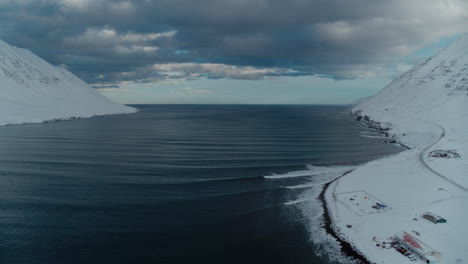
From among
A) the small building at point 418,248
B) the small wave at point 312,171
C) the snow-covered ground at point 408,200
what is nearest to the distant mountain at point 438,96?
the snow-covered ground at point 408,200

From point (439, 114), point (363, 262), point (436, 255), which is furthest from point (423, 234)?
point (439, 114)

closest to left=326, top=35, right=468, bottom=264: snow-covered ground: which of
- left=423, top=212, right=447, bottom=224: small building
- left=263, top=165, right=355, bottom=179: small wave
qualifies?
left=423, top=212, right=447, bottom=224: small building

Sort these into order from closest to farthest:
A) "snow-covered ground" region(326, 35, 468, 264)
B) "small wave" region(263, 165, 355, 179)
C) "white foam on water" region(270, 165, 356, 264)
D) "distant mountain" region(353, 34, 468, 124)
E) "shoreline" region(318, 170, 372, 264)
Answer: "shoreline" region(318, 170, 372, 264) < "white foam on water" region(270, 165, 356, 264) < "snow-covered ground" region(326, 35, 468, 264) < "small wave" region(263, 165, 355, 179) < "distant mountain" region(353, 34, 468, 124)

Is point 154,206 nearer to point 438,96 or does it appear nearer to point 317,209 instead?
point 317,209

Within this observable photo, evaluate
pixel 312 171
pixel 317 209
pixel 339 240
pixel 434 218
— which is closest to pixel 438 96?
pixel 312 171

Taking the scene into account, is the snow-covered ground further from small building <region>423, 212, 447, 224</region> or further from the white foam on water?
the white foam on water

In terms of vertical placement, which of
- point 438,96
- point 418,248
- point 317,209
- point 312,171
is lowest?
point 418,248

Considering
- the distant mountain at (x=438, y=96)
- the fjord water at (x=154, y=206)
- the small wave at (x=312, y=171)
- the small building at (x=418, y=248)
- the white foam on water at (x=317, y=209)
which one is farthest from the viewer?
the distant mountain at (x=438, y=96)

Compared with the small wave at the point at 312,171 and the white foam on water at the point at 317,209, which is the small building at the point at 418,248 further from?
the small wave at the point at 312,171
